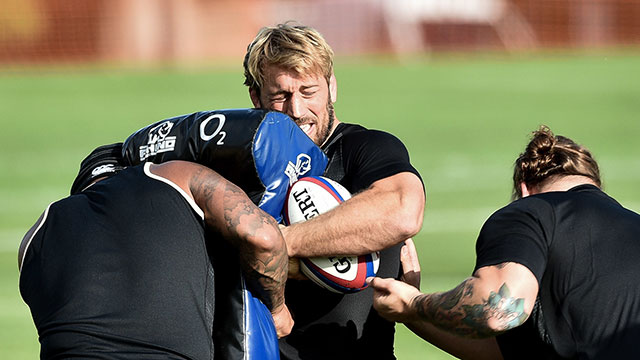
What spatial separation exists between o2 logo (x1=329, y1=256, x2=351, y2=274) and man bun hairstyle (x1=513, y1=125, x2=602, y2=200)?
2.78 feet

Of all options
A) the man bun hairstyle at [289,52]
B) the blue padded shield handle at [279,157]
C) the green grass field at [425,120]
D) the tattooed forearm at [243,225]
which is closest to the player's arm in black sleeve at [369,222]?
the blue padded shield handle at [279,157]

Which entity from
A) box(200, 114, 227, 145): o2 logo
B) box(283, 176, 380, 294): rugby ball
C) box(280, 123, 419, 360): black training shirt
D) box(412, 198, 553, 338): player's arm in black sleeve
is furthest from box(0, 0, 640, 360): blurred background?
box(200, 114, 227, 145): o2 logo

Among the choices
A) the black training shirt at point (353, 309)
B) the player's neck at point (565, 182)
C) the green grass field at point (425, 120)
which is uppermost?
the player's neck at point (565, 182)

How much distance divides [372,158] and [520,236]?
3.57 ft

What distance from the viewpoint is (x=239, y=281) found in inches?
158

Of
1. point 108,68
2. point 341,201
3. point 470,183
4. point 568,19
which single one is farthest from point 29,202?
point 568,19

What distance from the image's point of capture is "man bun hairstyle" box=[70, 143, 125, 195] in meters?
4.29

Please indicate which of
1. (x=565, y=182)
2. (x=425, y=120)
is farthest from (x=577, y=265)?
(x=425, y=120)

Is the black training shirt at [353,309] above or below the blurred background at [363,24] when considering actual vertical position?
above

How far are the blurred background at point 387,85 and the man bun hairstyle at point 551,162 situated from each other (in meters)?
3.01

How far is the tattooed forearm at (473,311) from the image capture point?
3.63 meters

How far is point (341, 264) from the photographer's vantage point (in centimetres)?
430

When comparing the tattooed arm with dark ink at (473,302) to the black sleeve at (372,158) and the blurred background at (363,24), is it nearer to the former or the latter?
the black sleeve at (372,158)

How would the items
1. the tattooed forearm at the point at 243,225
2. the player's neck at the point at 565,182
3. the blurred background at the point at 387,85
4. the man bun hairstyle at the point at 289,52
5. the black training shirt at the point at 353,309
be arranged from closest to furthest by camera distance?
the tattooed forearm at the point at 243,225, the player's neck at the point at 565,182, the black training shirt at the point at 353,309, the man bun hairstyle at the point at 289,52, the blurred background at the point at 387,85
